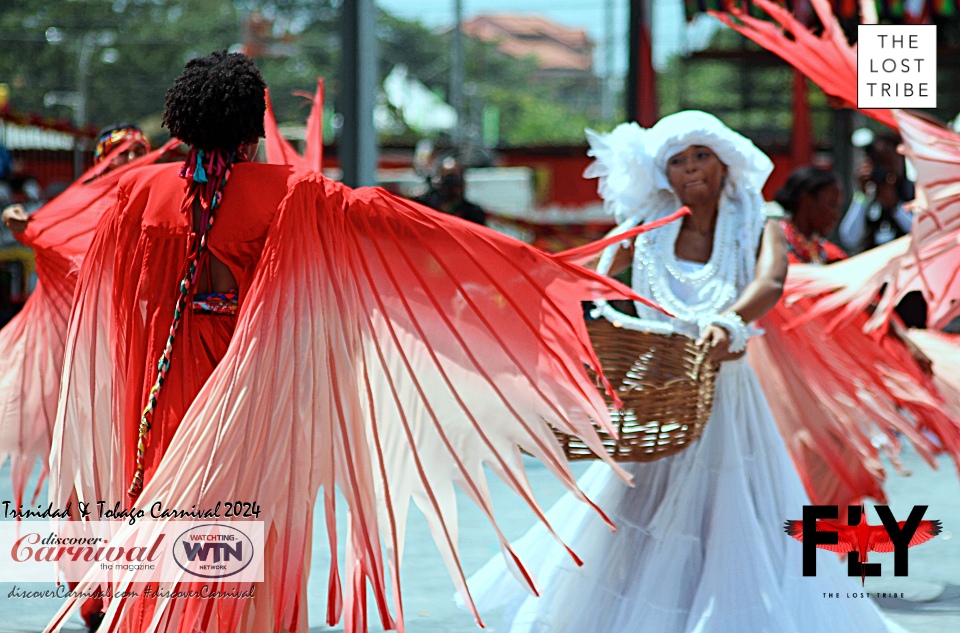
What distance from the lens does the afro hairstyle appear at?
3.61 m

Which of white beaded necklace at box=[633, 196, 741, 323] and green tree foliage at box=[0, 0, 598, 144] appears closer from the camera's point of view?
white beaded necklace at box=[633, 196, 741, 323]

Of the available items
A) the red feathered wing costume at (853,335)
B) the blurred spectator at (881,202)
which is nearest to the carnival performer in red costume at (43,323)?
the red feathered wing costume at (853,335)

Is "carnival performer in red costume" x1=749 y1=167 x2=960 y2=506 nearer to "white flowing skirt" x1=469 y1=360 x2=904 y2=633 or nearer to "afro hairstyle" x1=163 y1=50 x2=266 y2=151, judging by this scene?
"white flowing skirt" x1=469 y1=360 x2=904 y2=633

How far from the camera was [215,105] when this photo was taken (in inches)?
142

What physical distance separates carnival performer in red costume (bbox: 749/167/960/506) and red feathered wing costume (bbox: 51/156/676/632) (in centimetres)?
185

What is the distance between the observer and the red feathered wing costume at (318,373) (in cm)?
351

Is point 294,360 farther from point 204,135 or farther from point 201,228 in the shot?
point 204,135

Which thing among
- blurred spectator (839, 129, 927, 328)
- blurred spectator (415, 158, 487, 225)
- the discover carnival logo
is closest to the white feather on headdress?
the discover carnival logo

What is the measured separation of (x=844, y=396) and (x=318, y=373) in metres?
2.73

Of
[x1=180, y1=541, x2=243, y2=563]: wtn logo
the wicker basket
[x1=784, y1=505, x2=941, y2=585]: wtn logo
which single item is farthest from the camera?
[x1=784, y1=505, x2=941, y2=585]: wtn logo

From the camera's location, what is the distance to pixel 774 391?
17.8 feet

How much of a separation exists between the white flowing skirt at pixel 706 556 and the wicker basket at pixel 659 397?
0.28 metres

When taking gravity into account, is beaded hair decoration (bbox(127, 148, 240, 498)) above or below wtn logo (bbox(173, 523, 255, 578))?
above

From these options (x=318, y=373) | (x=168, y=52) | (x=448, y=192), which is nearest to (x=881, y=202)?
(x=448, y=192)
